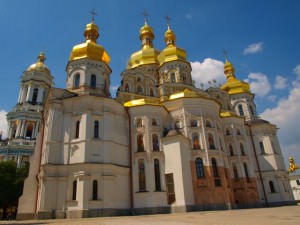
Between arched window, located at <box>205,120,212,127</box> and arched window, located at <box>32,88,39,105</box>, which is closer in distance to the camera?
arched window, located at <box>205,120,212,127</box>

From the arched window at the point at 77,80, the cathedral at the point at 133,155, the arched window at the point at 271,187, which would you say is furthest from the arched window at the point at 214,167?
the arched window at the point at 77,80

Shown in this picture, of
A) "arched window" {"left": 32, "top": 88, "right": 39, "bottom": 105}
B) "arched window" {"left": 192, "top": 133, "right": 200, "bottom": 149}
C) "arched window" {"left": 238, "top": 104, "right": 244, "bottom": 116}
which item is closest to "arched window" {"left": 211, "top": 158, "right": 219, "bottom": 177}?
"arched window" {"left": 192, "top": 133, "right": 200, "bottom": 149}

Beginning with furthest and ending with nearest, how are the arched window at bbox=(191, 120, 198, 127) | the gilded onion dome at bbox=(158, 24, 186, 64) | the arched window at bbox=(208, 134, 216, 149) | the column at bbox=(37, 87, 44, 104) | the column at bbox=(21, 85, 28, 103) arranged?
the column at bbox=(37, 87, 44, 104), the column at bbox=(21, 85, 28, 103), the gilded onion dome at bbox=(158, 24, 186, 64), the arched window at bbox=(191, 120, 198, 127), the arched window at bbox=(208, 134, 216, 149)

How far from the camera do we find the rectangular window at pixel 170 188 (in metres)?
23.6

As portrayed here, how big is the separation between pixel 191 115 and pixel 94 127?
10472 millimetres

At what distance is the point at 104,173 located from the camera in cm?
2200

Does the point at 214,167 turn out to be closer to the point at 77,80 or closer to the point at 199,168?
the point at 199,168

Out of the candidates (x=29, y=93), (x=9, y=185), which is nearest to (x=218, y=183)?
(x=9, y=185)

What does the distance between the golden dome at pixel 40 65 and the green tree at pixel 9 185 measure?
75.3ft

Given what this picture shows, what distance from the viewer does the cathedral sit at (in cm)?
2152

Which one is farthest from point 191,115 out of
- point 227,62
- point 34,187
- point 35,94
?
point 35,94

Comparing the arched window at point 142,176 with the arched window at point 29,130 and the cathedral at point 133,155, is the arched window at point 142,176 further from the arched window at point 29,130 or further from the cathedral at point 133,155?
the arched window at point 29,130

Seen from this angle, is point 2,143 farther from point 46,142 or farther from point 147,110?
point 147,110

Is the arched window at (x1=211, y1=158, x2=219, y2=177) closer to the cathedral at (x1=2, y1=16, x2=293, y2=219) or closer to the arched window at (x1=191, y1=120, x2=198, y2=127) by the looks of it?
the cathedral at (x1=2, y1=16, x2=293, y2=219)
